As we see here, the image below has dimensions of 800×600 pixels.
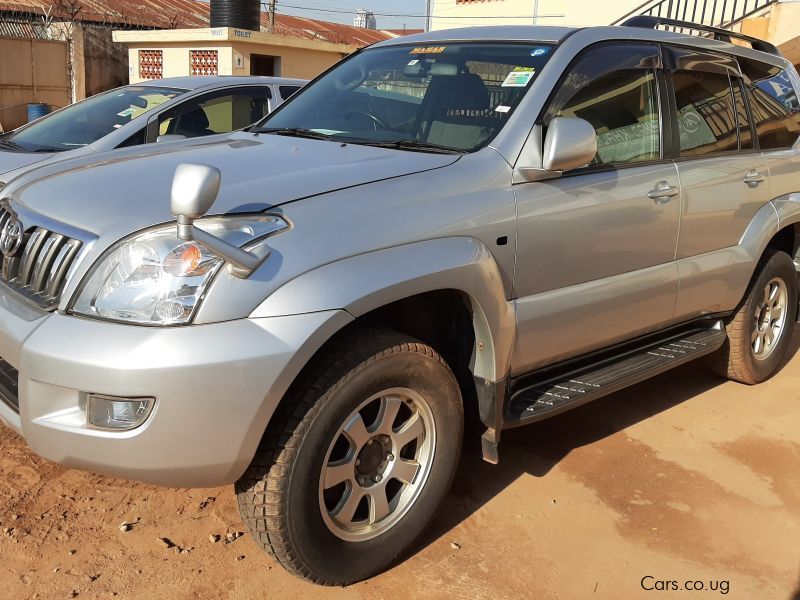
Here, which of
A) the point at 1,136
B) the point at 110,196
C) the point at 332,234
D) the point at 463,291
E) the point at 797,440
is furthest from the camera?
the point at 1,136

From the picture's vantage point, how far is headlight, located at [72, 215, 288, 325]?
7.52 feet

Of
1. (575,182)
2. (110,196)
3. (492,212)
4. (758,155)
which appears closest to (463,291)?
(492,212)

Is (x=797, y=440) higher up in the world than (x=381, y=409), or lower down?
lower down

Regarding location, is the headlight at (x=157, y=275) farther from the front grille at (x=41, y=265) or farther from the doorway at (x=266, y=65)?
the doorway at (x=266, y=65)

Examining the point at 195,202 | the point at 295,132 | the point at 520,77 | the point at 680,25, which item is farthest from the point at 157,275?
the point at 680,25

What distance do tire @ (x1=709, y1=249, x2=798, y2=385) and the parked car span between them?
3.65 m

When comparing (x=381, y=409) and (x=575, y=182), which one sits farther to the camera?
(x=575, y=182)

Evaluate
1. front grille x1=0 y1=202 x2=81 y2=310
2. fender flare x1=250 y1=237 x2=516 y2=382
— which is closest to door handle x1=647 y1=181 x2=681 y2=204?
fender flare x1=250 y1=237 x2=516 y2=382

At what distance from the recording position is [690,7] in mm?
12898

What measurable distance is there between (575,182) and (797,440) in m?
2.19

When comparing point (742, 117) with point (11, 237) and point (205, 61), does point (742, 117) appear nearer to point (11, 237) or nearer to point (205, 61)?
point (11, 237)

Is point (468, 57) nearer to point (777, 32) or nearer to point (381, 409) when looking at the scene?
point (381, 409)

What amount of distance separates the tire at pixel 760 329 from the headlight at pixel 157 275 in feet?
10.7

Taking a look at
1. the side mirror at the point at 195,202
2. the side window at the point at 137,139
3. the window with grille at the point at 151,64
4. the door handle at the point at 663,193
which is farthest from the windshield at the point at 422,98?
the window with grille at the point at 151,64
